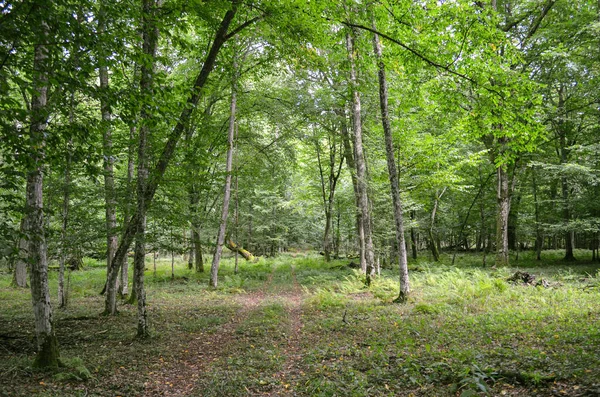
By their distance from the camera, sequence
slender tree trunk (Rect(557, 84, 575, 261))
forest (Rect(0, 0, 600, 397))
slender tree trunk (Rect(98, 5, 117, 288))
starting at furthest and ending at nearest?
slender tree trunk (Rect(557, 84, 575, 261))
forest (Rect(0, 0, 600, 397))
slender tree trunk (Rect(98, 5, 117, 288))

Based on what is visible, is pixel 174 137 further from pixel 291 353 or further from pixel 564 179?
pixel 564 179

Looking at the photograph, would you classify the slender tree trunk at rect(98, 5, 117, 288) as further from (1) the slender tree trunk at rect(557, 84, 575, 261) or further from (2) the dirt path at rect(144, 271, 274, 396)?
(1) the slender tree trunk at rect(557, 84, 575, 261)

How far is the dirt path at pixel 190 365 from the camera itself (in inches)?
201

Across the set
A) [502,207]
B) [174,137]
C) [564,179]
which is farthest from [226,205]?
[564,179]

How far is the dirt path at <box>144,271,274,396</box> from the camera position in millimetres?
5105

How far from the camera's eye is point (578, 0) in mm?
13992

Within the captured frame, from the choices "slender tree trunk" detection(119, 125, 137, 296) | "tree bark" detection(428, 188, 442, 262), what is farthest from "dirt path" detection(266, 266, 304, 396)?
"tree bark" detection(428, 188, 442, 262)

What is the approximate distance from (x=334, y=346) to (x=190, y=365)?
2.81 metres

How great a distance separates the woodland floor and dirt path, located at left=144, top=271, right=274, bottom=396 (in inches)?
1.0

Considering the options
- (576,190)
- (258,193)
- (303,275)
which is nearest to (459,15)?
(303,275)

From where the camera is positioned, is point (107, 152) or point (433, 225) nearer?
point (107, 152)

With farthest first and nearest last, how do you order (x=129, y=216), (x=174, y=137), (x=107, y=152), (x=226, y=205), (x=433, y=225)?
(x=433, y=225)
(x=226, y=205)
(x=129, y=216)
(x=174, y=137)
(x=107, y=152)

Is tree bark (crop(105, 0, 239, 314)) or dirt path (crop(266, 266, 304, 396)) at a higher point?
tree bark (crop(105, 0, 239, 314))

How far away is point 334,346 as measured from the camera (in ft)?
22.4
